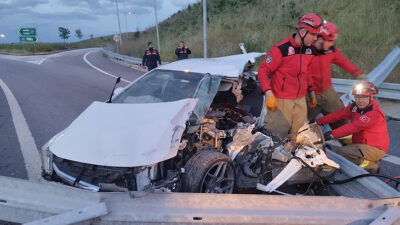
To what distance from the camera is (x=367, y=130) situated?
373cm

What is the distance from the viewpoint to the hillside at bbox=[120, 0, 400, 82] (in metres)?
10.8

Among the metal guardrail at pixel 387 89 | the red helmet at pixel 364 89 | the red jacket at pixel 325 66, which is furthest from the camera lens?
the metal guardrail at pixel 387 89

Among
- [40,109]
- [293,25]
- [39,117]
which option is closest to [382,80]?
[39,117]

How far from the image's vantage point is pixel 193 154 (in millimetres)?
3174

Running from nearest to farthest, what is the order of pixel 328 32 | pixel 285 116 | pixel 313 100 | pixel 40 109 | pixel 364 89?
1. pixel 364 89
2. pixel 328 32
3. pixel 285 116
4. pixel 313 100
5. pixel 40 109

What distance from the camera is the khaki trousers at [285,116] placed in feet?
13.3

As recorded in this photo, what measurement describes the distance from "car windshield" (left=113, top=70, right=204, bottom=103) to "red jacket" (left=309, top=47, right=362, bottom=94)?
162 cm

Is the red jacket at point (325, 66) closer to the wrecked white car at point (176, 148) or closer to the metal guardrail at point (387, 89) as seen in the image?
the wrecked white car at point (176, 148)

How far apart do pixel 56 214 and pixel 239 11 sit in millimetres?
22566

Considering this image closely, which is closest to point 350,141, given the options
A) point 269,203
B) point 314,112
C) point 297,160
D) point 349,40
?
point 314,112

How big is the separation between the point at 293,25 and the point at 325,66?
1212 centimetres

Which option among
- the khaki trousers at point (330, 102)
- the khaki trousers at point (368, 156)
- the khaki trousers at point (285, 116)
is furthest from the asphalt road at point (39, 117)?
the khaki trousers at point (285, 116)

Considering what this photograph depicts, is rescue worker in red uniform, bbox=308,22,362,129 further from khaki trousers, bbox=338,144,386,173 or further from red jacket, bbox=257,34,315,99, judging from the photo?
khaki trousers, bbox=338,144,386,173

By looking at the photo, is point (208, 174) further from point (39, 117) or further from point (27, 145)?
point (39, 117)
